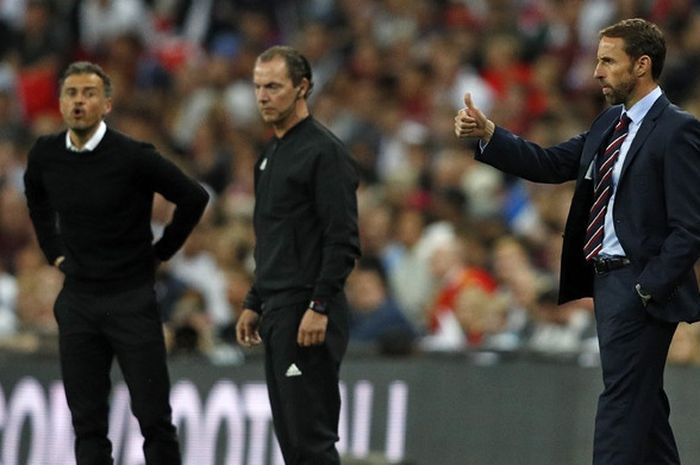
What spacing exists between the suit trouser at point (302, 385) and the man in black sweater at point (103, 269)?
667 millimetres

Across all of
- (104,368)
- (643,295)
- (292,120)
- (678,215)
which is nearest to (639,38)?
(678,215)

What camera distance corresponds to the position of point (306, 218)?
28.9 feet

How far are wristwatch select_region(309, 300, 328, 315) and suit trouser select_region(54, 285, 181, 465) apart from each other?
3.12 feet

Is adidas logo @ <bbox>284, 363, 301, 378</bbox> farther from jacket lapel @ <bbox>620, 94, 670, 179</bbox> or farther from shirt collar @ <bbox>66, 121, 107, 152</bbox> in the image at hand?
jacket lapel @ <bbox>620, 94, 670, 179</bbox>

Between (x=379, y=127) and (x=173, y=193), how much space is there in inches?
316

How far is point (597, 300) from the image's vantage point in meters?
7.99

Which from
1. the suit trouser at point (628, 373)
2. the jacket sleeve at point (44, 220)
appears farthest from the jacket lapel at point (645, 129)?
the jacket sleeve at point (44, 220)

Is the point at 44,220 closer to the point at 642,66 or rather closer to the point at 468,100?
the point at 468,100

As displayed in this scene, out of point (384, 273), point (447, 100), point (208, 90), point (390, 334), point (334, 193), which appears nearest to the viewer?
point (334, 193)

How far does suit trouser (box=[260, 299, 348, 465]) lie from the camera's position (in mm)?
8734

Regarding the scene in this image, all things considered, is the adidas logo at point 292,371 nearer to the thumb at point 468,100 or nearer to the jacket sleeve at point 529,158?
the jacket sleeve at point 529,158

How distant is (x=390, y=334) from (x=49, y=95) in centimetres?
734

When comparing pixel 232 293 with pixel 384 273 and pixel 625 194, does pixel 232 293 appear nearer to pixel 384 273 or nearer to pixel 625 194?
pixel 384 273

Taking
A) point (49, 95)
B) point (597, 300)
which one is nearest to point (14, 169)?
point (49, 95)
